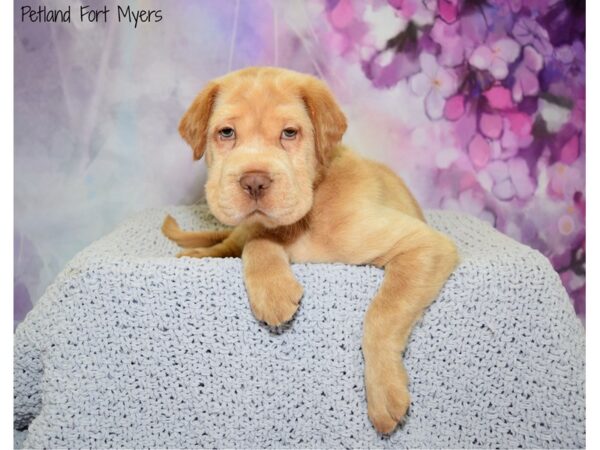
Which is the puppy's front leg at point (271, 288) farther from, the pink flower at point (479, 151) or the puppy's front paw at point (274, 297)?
the pink flower at point (479, 151)

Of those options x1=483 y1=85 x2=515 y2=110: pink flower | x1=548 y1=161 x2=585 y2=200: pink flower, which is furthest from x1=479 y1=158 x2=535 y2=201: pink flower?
x1=483 y1=85 x2=515 y2=110: pink flower

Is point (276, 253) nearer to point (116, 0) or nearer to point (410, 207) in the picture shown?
point (410, 207)

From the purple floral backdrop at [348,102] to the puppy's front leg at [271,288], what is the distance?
169cm

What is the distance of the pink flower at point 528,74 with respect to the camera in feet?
11.6

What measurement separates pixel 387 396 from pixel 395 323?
235mm

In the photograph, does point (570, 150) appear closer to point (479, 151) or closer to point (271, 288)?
point (479, 151)

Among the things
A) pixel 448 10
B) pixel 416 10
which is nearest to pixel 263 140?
pixel 416 10

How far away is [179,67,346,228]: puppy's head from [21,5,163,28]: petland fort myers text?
1196mm

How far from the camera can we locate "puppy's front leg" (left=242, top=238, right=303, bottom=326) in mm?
1944

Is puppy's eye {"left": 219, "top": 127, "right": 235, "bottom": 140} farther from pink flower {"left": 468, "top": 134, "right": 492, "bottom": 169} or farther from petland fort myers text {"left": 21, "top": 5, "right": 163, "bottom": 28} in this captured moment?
pink flower {"left": 468, "top": 134, "right": 492, "bottom": 169}

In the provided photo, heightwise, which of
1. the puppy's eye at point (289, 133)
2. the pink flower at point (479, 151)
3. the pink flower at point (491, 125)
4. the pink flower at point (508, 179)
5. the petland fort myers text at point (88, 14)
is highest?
the petland fort myers text at point (88, 14)

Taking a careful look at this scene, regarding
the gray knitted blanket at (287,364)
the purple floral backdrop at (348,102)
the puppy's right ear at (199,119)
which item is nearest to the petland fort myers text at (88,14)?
the purple floral backdrop at (348,102)

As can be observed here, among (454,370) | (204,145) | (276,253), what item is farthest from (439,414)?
(204,145)

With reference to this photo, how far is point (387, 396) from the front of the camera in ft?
6.37
